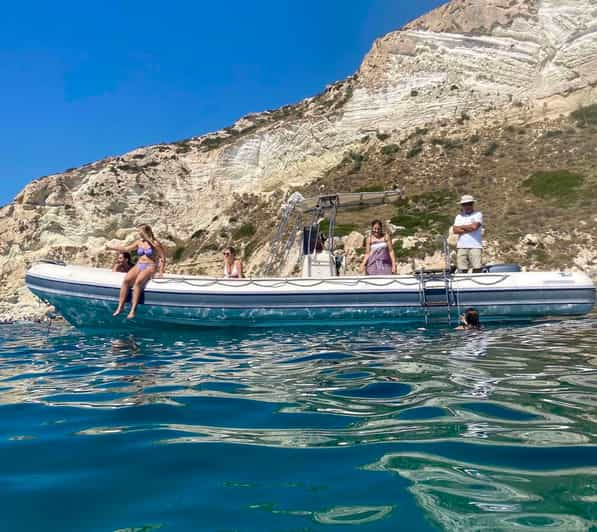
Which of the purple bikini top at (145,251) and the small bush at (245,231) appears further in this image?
the small bush at (245,231)

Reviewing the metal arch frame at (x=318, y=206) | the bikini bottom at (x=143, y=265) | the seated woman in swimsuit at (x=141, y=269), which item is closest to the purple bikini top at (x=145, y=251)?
the seated woman in swimsuit at (x=141, y=269)

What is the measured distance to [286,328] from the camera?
32.9 ft

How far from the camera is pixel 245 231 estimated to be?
30.6 meters

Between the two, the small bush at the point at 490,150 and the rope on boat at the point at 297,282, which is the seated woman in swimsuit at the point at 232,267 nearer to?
the rope on boat at the point at 297,282

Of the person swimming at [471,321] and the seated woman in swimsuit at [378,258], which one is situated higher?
the seated woman in swimsuit at [378,258]

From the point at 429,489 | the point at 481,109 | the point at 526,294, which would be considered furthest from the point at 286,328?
the point at 481,109

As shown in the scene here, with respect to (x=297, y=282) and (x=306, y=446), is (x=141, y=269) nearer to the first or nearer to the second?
(x=297, y=282)

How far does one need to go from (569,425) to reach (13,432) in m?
3.14

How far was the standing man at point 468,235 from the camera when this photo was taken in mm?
9875

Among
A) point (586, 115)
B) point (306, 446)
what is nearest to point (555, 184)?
point (586, 115)

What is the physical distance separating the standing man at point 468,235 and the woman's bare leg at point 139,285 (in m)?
5.71

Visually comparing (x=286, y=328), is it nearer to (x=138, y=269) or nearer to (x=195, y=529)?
(x=138, y=269)

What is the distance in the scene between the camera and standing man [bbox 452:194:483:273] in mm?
9875

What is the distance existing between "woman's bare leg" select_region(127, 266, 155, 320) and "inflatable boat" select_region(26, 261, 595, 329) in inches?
5.2
